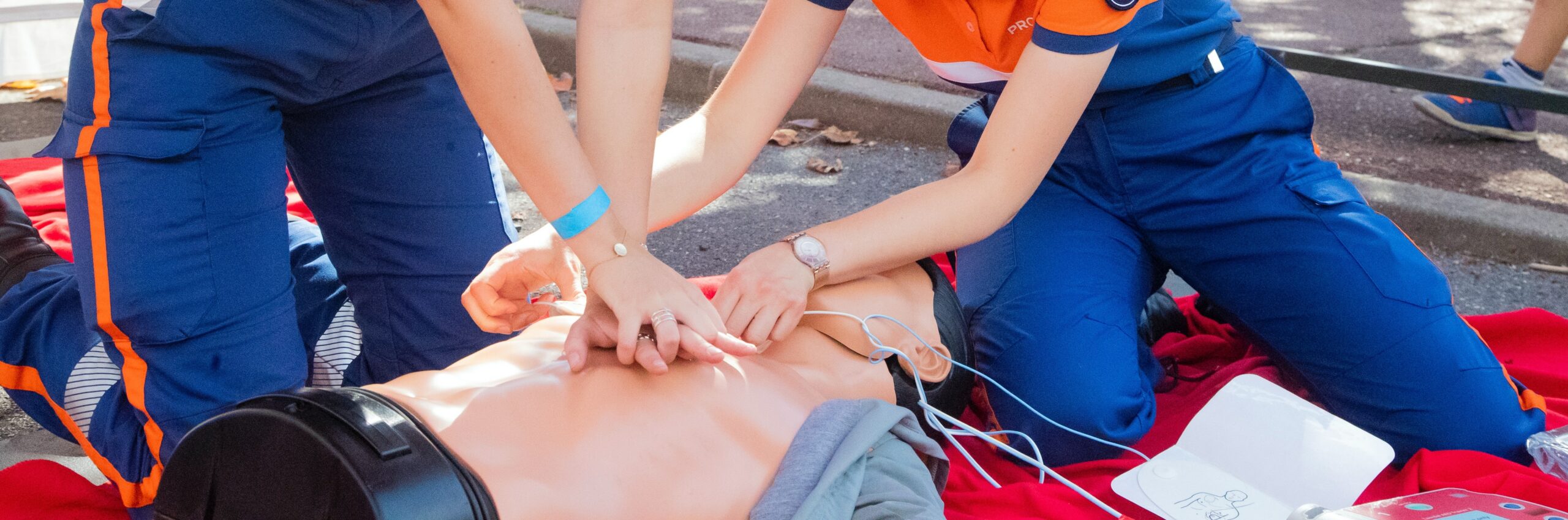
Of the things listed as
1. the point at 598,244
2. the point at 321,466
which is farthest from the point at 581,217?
the point at 321,466

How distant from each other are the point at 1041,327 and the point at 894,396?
1.49 ft

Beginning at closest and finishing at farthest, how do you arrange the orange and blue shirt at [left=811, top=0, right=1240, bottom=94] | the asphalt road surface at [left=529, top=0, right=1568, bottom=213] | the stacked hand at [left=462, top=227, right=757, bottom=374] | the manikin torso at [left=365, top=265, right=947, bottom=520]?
the manikin torso at [left=365, top=265, right=947, bottom=520] → the stacked hand at [left=462, top=227, right=757, bottom=374] → the orange and blue shirt at [left=811, top=0, right=1240, bottom=94] → the asphalt road surface at [left=529, top=0, right=1568, bottom=213]

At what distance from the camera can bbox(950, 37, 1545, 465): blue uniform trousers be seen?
178cm

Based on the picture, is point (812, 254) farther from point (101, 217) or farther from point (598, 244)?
point (101, 217)

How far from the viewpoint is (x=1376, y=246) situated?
5.97 ft

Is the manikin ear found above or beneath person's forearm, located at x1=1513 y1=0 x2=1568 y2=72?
above

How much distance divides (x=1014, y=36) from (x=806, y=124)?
2.10m

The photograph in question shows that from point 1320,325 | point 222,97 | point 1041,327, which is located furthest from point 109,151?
point 1320,325

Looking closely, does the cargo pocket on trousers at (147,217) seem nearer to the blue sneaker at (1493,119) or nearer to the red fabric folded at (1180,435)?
the red fabric folded at (1180,435)

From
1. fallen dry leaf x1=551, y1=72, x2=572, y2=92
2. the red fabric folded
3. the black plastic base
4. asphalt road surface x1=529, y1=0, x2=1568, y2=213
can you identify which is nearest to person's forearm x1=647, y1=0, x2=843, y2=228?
the red fabric folded

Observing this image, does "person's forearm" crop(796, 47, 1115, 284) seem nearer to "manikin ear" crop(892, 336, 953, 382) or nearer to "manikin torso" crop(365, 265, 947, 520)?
"manikin ear" crop(892, 336, 953, 382)

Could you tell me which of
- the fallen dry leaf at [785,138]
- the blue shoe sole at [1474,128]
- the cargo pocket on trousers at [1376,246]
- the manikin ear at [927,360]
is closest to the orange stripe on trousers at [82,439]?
the manikin ear at [927,360]

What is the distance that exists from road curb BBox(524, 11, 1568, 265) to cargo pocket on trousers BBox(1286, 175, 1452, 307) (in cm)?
121

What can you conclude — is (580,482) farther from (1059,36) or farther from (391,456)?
(1059,36)
